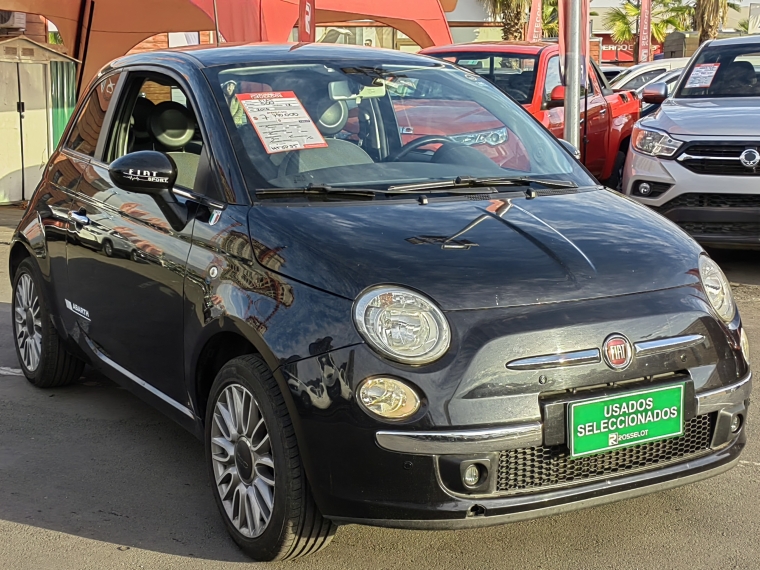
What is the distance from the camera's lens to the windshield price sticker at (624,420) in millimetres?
3049

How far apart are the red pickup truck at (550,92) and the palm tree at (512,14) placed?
2234 centimetres

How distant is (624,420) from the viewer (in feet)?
10.2

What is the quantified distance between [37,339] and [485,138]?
2.56 metres

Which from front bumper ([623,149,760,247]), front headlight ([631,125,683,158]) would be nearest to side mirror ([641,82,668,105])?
front headlight ([631,125,683,158])

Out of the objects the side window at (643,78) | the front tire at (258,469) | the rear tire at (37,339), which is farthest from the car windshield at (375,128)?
the side window at (643,78)

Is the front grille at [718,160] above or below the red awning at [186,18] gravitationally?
below

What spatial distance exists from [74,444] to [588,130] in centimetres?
820

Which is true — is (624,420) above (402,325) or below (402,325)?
below

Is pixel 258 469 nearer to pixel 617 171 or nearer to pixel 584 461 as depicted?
pixel 584 461

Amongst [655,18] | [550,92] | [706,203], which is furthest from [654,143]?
[655,18]

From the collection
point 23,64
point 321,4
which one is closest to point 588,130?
point 321,4

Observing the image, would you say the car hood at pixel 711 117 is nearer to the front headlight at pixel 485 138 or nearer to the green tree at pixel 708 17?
the front headlight at pixel 485 138

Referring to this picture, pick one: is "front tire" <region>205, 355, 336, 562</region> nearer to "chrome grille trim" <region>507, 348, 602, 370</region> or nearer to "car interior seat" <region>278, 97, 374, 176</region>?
"chrome grille trim" <region>507, 348, 602, 370</region>

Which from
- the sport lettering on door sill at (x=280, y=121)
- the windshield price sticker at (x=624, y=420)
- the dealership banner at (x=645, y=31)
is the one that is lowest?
the windshield price sticker at (x=624, y=420)
